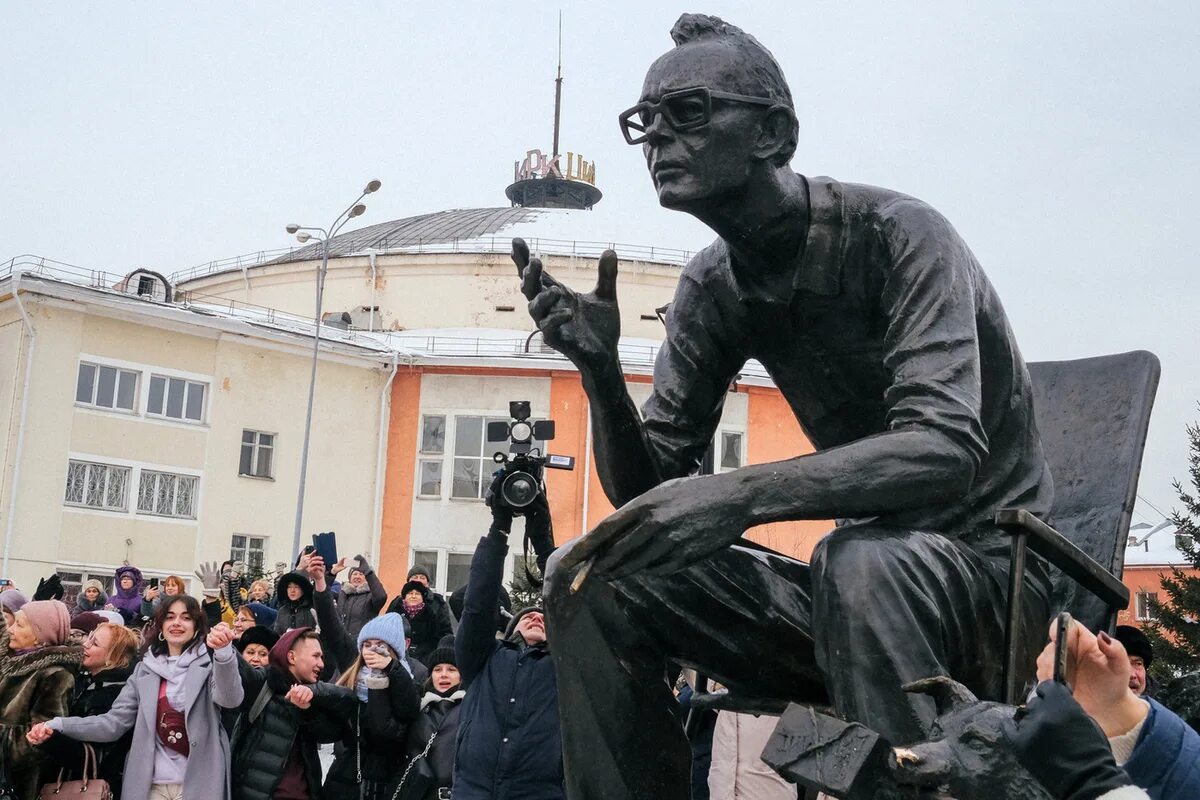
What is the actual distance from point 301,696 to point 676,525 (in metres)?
5.32

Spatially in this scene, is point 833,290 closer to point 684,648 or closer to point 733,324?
point 733,324

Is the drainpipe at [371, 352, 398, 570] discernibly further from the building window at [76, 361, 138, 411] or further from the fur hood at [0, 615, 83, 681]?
the fur hood at [0, 615, 83, 681]

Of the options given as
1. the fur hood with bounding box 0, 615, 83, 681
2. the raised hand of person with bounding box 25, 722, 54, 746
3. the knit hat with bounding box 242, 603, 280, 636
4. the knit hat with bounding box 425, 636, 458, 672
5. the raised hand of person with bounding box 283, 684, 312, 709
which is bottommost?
the raised hand of person with bounding box 25, 722, 54, 746

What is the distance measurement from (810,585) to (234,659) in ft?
17.9

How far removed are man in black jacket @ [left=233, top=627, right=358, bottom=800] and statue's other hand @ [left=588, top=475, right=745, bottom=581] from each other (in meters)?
5.26

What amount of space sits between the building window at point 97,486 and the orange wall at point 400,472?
7133 mm

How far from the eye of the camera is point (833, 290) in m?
2.98

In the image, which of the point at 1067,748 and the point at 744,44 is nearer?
the point at 1067,748

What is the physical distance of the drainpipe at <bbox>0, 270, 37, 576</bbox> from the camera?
29.9 m

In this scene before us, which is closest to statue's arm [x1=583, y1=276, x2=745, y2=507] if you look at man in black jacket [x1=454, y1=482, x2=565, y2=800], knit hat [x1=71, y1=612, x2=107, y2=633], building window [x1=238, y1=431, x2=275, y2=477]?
man in black jacket [x1=454, y1=482, x2=565, y2=800]

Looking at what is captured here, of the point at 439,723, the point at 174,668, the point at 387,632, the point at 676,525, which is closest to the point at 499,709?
the point at 439,723

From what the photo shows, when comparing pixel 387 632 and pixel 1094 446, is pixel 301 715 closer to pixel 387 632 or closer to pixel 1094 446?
pixel 387 632

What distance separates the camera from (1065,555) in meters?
2.67

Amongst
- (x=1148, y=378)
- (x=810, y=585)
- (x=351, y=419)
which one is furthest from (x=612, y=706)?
(x=351, y=419)
